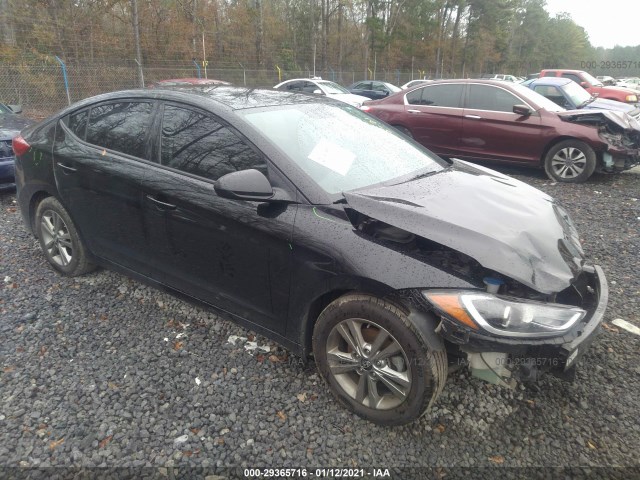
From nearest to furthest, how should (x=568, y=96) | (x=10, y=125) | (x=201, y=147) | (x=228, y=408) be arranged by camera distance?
(x=228, y=408) → (x=201, y=147) → (x=10, y=125) → (x=568, y=96)

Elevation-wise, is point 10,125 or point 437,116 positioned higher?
point 437,116

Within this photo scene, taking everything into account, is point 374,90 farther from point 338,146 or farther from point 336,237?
point 336,237

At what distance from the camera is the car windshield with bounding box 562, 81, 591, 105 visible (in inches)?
364

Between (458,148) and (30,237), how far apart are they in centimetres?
649

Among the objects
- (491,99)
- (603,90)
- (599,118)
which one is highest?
(603,90)

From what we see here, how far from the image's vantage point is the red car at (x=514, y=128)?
6.72 m

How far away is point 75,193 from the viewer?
3.39m

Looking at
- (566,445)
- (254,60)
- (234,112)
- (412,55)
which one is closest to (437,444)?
(566,445)

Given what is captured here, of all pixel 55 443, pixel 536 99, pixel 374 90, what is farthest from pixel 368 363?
pixel 374 90

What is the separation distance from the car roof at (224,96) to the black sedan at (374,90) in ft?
54.0

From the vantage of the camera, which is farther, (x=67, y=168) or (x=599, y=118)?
(x=599, y=118)

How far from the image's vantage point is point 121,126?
10.5 ft

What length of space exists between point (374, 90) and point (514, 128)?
13.7 metres

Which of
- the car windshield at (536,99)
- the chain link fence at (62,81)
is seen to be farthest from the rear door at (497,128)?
the chain link fence at (62,81)
